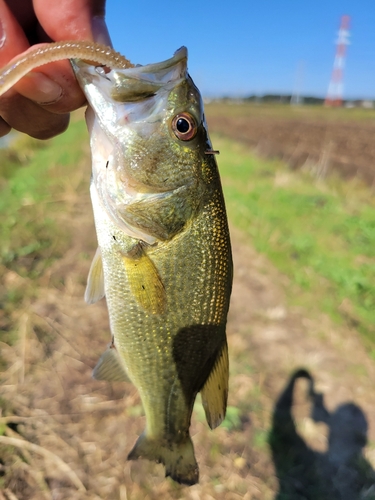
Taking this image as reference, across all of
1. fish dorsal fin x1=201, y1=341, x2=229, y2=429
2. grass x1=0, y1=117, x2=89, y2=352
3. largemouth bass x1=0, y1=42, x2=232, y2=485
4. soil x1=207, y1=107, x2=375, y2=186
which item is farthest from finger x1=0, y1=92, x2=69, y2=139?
soil x1=207, y1=107, x2=375, y2=186

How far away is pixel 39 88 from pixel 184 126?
0.60 m

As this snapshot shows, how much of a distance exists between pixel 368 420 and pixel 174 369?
3.03m

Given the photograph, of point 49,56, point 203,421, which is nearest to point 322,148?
point 203,421

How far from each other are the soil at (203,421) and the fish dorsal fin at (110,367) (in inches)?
62.6

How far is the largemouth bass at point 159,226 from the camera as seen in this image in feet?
5.08

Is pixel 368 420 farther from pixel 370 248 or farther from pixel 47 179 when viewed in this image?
pixel 47 179

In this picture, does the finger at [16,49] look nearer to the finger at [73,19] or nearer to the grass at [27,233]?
the finger at [73,19]

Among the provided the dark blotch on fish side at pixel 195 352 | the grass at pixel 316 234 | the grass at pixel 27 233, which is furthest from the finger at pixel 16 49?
the grass at pixel 316 234

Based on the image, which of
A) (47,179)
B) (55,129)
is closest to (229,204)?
(47,179)

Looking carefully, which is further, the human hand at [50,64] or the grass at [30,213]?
the grass at [30,213]

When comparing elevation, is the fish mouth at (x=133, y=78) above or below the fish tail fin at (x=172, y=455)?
above

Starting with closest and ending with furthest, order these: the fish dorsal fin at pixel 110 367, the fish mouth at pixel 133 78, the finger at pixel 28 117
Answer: the fish mouth at pixel 133 78 < the finger at pixel 28 117 < the fish dorsal fin at pixel 110 367

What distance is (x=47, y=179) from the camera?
998 cm

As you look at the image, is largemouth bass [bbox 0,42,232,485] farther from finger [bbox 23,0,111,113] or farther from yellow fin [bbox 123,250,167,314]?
finger [bbox 23,0,111,113]
